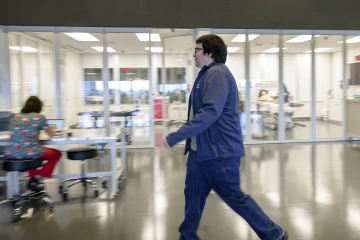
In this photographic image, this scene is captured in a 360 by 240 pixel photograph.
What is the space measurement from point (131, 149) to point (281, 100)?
402cm

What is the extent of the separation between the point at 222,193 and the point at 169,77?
617 cm

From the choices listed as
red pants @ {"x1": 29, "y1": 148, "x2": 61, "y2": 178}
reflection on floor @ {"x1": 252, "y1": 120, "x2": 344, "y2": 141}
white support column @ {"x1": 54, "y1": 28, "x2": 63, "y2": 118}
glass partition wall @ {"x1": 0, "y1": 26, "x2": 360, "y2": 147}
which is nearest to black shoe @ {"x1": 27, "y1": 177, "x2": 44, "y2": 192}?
red pants @ {"x1": 29, "y1": 148, "x2": 61, "y2": 178}

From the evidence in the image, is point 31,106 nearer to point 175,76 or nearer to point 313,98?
point 175,76

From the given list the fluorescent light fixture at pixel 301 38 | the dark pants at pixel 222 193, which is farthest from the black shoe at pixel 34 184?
the fluorescent light fixture at pixel 301 38

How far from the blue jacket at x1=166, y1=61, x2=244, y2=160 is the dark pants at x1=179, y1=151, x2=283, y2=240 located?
0.30 feet

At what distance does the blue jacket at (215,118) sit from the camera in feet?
7.33

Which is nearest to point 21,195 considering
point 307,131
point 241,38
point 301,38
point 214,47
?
point 214,47

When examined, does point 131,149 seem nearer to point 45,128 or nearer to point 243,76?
point 243,76

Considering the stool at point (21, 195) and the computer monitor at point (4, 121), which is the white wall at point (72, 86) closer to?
the computer monitor at point (4, 121)

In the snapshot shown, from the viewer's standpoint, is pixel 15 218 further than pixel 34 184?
No

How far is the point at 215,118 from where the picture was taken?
Result: 2248mm

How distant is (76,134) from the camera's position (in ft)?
14.9

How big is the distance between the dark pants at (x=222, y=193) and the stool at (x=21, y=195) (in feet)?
6.58

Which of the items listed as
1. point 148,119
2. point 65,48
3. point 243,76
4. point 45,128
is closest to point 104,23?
point 65,48
